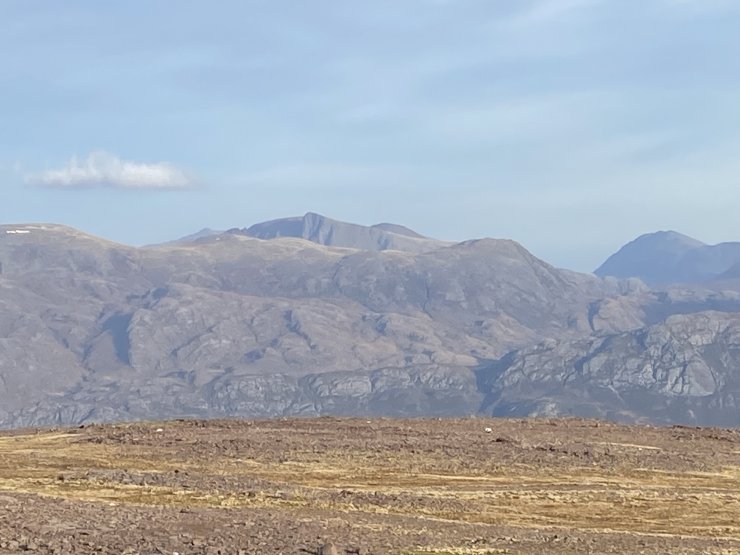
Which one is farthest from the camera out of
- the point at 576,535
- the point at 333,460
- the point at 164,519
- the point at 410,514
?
the point at 333,460

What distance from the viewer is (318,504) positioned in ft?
135

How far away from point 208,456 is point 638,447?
24.3 metres

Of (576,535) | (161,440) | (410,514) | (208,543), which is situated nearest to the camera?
(208,543)

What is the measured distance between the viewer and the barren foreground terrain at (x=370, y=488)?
107ft

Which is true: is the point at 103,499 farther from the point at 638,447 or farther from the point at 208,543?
the point at 638,447

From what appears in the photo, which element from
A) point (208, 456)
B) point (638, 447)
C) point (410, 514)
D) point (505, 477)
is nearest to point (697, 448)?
point (638, 447)

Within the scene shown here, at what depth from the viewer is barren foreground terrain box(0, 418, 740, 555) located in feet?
107

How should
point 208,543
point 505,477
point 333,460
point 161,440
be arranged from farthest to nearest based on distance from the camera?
point 161,440, point 333,460, point 505,477, point 208,543

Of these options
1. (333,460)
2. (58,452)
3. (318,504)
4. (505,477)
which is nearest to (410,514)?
(318,504)

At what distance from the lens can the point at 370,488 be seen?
4856 cm

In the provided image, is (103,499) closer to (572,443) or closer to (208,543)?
(208,543)

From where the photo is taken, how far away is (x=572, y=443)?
66.6 m

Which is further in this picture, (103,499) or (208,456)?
(208,456)

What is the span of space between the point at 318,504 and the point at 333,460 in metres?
16.7
